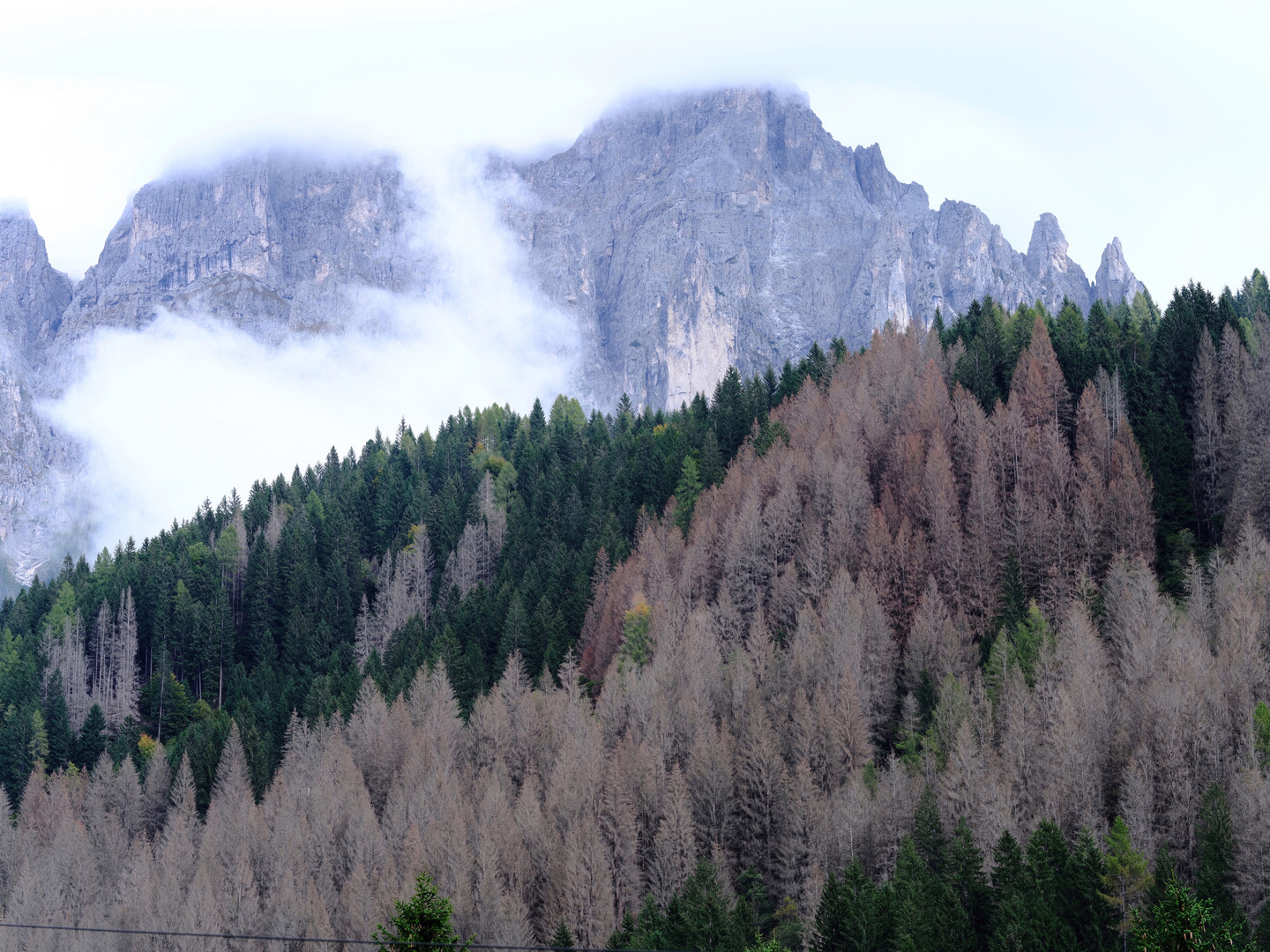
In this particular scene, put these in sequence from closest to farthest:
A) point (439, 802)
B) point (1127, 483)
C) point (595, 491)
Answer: point (439, 802) → point (1127, 483) → point (595, 491)

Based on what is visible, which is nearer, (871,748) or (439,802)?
(871,748)

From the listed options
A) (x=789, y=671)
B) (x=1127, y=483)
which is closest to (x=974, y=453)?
(x=1127, y=483)

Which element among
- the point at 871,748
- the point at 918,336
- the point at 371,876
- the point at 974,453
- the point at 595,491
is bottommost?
the point at 371,876

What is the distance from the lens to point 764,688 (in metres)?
73.4

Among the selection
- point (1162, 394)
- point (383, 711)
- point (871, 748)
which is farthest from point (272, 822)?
point (1162, 394)

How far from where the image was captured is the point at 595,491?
399ft

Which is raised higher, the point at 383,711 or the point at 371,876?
the point at 383,711

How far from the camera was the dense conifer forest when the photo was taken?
52375mm

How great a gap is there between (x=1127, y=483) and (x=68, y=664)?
376 feet

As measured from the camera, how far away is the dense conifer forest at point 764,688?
172 feet

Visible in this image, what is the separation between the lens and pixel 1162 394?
9294 centimetres

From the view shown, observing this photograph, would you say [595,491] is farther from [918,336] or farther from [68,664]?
[68,664]

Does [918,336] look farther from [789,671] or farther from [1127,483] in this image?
[789,671]

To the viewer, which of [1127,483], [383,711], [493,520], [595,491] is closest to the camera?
[1127,483]
